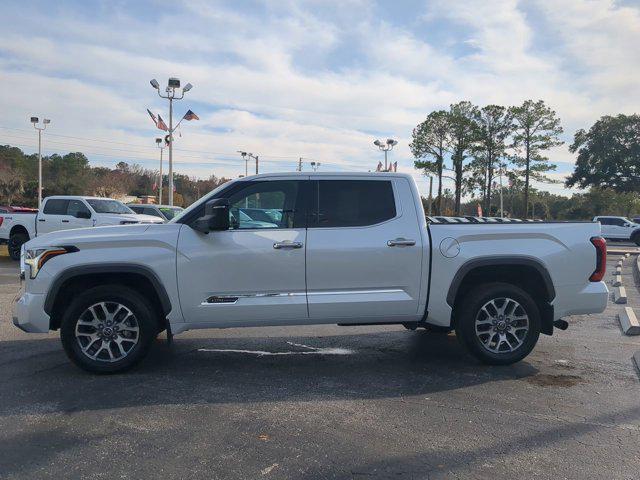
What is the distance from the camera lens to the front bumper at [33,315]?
203 inches

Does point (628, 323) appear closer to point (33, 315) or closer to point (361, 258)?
point (361, 258)

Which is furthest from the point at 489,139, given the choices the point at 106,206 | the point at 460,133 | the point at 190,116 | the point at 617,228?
the point at 106,206

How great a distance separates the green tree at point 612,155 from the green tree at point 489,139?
1772cm

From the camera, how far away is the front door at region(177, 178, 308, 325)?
5.19 m

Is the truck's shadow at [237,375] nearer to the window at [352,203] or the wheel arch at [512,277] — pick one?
the wheel arch at [512,277]

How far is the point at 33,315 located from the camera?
5.15 meters

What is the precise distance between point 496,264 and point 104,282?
3.85m

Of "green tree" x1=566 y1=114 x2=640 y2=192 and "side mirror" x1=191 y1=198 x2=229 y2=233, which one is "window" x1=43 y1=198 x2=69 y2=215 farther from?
"green tree" x1=566 y1=114 x2=640 y2=192

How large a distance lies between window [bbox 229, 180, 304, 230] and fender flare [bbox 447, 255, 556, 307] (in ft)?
5.30

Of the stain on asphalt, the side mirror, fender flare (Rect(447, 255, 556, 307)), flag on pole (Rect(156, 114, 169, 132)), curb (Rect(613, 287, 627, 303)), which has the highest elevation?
flag on pole (Rect(156, 114, 169, 132))

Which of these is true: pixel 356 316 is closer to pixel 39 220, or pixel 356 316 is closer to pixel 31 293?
pixel 31 293

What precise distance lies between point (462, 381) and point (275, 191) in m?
2.57

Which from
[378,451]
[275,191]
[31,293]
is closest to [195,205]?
[275,191]

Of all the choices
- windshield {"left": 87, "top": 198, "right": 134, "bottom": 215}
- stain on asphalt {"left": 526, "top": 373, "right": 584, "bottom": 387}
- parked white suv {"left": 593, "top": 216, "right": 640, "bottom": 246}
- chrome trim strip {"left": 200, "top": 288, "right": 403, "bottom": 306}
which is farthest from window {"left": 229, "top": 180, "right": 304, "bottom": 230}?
parked white suv {"left": 593, "top": 216, "right": 640, "bottom": 246}
